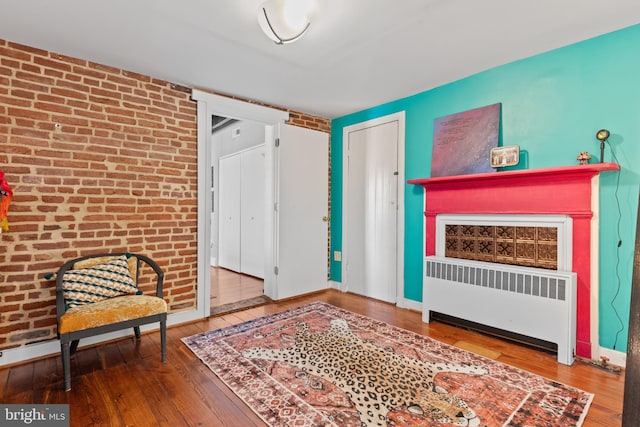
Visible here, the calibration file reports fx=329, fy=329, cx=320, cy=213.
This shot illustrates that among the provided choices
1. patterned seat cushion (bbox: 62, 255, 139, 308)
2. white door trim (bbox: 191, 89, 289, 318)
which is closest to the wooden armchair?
patterned seat cushion (bbox: 62, 255, 139, 308)

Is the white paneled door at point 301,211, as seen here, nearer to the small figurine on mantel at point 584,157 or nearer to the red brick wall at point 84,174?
the red brick wall at point 84,174

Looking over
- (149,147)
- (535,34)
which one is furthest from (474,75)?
(149,147)

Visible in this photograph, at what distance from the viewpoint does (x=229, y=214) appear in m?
5.87

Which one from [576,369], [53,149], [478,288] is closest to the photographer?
[576,369]

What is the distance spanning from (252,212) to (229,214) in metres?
0.85

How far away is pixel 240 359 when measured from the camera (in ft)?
8.09

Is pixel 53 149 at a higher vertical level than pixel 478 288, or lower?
higher

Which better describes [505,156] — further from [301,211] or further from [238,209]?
[238,209]

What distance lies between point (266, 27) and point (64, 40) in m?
1.62

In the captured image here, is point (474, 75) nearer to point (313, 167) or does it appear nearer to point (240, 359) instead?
point (313, 167)

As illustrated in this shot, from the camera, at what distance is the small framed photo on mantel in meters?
2.79

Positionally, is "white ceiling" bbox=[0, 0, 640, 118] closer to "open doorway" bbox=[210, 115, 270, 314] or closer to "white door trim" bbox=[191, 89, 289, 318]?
"white door trim" bbox=[191, 89, 289, 318]

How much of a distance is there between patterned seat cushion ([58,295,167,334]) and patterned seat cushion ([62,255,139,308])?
0.07 metres

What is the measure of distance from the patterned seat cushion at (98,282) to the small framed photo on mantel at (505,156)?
3.23 meters
